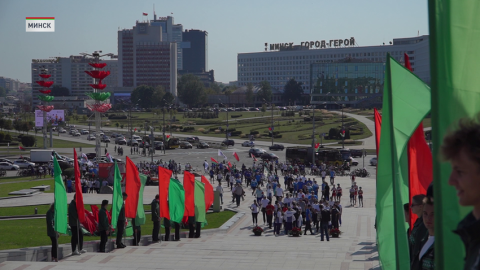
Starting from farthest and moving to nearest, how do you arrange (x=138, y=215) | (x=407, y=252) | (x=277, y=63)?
(x=277, y=63) < (x=138, y=215) < (x=407, y=252)

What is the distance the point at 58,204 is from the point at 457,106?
1200cm

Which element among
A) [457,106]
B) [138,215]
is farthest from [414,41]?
[457,106]

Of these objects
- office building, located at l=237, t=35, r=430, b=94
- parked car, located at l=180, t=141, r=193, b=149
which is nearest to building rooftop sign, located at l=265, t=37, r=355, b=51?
office building, located at l=237, t=35, r=430, b=94

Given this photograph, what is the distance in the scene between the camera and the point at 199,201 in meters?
18.9

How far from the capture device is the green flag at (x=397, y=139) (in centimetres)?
551

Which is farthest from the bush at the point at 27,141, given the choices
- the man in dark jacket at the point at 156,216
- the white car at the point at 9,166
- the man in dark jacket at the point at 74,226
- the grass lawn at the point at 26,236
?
the man in dark jacket at the point at 74,226

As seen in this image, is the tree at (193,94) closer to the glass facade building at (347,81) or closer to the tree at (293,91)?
the tree at (293,91)

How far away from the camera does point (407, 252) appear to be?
5465 mm

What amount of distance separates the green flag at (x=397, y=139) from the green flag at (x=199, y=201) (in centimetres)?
1309

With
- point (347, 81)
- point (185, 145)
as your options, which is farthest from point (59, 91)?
point (185, 145)

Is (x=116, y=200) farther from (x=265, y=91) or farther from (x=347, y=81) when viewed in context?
(x=265, y=91)

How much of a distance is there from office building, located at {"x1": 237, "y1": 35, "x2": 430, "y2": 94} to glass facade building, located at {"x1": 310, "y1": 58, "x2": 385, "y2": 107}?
40.1 ft

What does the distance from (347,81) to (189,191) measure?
12265 centimetres

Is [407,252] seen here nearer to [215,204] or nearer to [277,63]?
[215,204]
